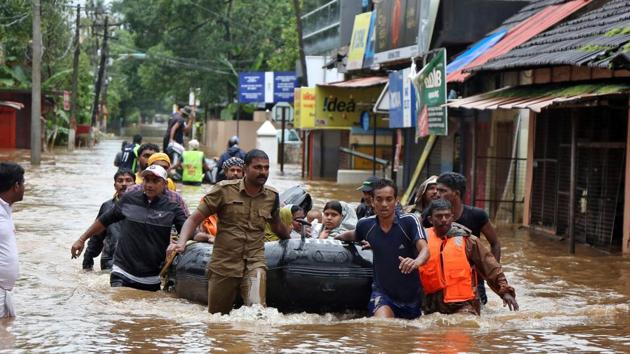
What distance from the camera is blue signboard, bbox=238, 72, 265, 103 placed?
182ft

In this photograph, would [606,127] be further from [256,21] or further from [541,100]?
[256,21]

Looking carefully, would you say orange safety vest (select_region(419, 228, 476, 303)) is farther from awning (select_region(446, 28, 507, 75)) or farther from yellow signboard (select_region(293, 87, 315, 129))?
yellow signboard (select_region(293, 87, 315, 129))

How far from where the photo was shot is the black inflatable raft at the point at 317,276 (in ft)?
32.5

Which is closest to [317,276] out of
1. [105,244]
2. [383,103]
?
[105,244]

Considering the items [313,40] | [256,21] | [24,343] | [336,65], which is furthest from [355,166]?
[256,21]

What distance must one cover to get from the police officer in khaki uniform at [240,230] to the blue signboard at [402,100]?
50.0 feet

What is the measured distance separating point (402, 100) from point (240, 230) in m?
16.4

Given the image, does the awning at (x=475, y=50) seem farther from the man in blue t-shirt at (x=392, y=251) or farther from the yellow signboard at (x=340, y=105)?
the man in blue t-shirt at (x=392, y=251)

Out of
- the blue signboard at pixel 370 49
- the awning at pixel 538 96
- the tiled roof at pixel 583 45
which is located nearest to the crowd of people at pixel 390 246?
the tiled roof at pixel 583 45

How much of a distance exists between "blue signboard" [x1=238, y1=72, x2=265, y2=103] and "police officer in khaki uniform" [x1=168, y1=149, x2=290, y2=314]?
46.5 metres

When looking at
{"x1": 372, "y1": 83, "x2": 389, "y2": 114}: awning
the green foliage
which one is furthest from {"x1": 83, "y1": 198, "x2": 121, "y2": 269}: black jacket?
the green foliage

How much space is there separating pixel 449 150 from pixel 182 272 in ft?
47.7

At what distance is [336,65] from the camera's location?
120 ft

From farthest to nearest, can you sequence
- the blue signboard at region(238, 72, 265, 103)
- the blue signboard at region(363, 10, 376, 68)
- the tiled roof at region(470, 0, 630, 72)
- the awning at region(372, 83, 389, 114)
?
the blue signboard at region(238, 72, 265, 103)
the blue signboard at region(363, 10, 376, 68)
the awning at region(372, 83, 389, 114)
the tiled roof at region(470, 0, 630, 72)
